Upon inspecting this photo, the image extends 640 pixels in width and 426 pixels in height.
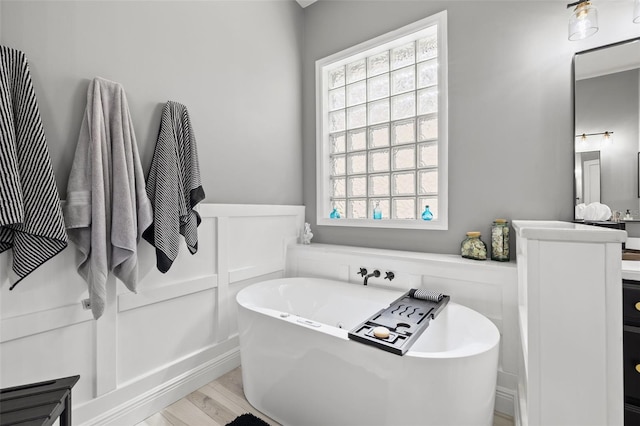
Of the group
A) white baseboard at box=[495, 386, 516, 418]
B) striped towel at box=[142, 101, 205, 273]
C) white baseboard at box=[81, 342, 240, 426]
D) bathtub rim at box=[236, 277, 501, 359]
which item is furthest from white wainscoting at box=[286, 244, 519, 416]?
striped towel at box=[142, 101, 205, 273]

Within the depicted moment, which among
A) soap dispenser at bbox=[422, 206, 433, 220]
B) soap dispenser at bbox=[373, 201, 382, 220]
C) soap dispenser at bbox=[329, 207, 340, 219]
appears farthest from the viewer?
soap dispenser at bbox=[329, 207, 340, 219]

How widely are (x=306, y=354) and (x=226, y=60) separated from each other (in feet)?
6.66

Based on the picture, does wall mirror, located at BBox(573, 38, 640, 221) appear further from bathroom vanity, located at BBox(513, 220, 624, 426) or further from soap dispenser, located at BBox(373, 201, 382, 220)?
soap dispenser, located at BBox(373, 201, 382, 220)

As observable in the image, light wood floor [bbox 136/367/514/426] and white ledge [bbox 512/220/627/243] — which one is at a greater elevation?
white ledge [bbox 512/220/627/243]

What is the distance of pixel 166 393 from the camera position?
177 cm

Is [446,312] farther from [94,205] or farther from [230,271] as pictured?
[94,205]

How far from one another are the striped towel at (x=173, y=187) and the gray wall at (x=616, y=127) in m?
2.27

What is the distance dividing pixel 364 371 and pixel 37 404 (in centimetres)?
114

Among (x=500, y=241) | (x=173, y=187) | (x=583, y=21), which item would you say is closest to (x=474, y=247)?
(x=500, y=241)

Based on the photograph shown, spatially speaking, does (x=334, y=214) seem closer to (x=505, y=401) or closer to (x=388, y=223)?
(x=388, y=223)

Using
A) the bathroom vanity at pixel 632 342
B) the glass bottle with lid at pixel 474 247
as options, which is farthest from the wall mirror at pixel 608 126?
the bathroom vanity at pixel 632 342

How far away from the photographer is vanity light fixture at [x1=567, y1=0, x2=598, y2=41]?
59.4 inches

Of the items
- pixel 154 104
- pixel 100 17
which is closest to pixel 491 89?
pixel 154 104

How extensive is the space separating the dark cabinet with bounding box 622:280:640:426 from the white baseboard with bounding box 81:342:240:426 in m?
2.12
